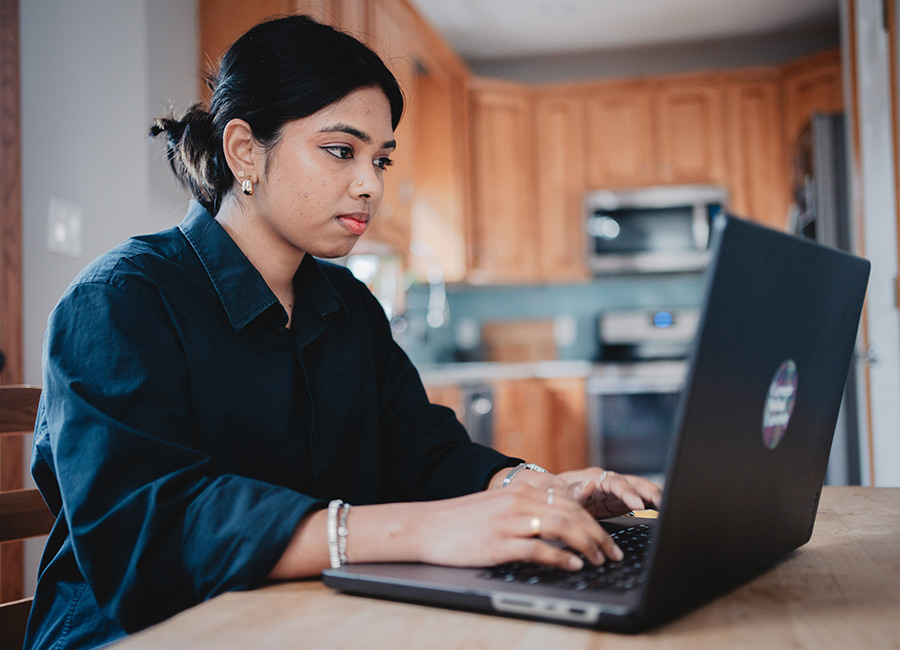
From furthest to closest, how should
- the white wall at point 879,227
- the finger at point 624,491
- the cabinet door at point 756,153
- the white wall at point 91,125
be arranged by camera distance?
1. the cabinet door at point 756,153
2. the white wall at point 879,227
3. the white wall at point 91,125
4. the finger at point 624,491

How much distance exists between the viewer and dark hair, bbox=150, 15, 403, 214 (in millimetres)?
1062

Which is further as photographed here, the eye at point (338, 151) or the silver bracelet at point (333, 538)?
the eye at point (338, 151)

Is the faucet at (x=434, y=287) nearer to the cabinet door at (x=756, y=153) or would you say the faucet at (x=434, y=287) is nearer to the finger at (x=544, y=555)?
the cabinet door at (x=756, y=153)

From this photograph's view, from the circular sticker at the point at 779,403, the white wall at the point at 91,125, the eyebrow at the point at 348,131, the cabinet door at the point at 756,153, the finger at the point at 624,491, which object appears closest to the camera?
the circular sticker at the point at 779,403

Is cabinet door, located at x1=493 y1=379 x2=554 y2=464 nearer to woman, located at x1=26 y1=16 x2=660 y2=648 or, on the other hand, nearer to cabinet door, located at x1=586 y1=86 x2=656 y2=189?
cabinet door, located at x1=586 y1=86 x2=656 y2=189

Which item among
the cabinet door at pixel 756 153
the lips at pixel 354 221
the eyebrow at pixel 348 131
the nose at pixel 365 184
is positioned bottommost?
the lips at pixel 354 221

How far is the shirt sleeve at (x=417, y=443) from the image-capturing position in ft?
3.46

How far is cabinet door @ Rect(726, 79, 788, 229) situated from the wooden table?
4104 millimetres

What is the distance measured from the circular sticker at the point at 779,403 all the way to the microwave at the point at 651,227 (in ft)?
12.8

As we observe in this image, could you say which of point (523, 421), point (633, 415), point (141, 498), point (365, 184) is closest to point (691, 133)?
point (633, 415)

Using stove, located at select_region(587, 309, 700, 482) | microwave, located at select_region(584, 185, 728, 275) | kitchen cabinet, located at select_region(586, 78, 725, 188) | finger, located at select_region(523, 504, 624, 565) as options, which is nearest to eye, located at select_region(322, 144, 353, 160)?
finger, located at select_region(523, 504, 624, 565)

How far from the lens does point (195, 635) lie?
536 millimetres

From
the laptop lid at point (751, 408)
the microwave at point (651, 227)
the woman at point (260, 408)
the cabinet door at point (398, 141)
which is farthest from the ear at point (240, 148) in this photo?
the microwave at point (651, 227)

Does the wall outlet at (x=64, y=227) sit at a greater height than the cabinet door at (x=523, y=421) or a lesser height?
greater
